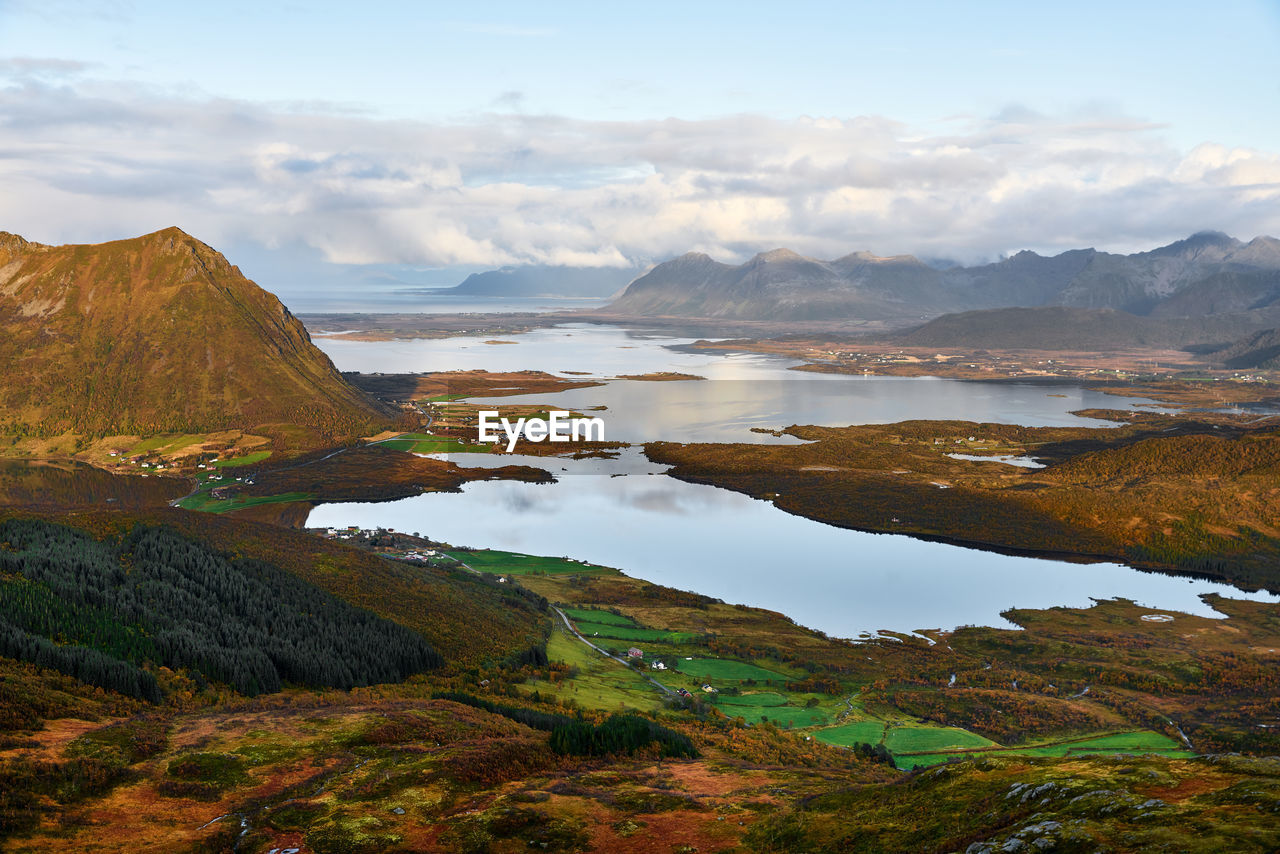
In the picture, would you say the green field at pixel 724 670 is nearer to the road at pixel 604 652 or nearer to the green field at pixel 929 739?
the road at pixel 604 652

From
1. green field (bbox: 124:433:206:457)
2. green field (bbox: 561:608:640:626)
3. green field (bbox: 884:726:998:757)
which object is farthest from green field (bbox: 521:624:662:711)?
green field (bbox: 124:433:206:457)

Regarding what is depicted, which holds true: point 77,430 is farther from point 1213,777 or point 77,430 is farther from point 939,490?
point 1213,777

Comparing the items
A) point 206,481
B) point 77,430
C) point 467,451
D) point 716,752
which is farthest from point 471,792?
point 77,430

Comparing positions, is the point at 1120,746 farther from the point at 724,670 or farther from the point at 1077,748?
the point at 724,670

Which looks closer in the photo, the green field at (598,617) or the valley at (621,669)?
the valley at (621,669)

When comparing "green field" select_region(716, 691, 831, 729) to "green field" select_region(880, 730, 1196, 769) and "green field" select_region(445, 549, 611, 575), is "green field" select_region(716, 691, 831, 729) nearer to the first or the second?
"green field" select_region(880, 730, 1196, 769)

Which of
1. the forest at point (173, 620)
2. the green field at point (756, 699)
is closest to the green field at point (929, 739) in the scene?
the green field at point (756, 699)
